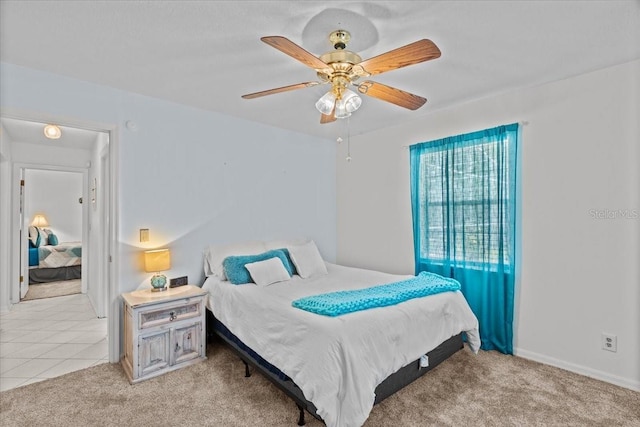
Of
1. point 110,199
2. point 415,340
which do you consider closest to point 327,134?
point 110,199

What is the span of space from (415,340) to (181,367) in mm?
1961

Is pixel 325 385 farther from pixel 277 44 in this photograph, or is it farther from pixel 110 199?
pixel 110 199

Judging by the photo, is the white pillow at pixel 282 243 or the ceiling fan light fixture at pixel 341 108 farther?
the white pillow at pixel 282 243

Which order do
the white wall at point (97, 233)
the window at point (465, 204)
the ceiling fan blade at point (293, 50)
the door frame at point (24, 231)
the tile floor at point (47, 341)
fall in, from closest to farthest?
the ceiling fan blade at point (293, 50)
the tile floor at point (47, 341)
the window at point (465, 204)
the white wall at point (97, 233)
the door frame at point (24, 231)

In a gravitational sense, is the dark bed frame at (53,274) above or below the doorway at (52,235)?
below

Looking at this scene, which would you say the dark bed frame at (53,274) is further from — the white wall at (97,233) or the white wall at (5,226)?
the white wall at (5,226)

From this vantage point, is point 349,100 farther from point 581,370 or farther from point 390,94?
point 581,370

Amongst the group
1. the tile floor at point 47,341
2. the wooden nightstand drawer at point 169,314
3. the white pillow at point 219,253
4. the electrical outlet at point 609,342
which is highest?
the white pillow at point 219,253

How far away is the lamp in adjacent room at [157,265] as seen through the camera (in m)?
2.81

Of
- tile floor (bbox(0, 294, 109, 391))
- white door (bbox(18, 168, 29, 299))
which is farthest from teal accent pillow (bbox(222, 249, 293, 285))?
white door (bbox(18, 168, 29, 299))

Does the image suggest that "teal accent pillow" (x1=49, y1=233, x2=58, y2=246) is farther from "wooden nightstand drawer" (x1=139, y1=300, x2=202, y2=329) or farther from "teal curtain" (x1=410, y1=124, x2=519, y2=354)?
"teal curtain" (x1=410, y1=124, x2=519, y2=354)

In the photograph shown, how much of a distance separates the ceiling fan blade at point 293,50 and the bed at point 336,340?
4.95ft

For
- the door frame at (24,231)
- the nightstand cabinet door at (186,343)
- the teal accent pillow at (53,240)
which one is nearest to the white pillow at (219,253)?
the nightstand cabinet door at (186,343)

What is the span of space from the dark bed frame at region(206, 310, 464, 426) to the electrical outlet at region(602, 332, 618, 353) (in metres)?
1.03
